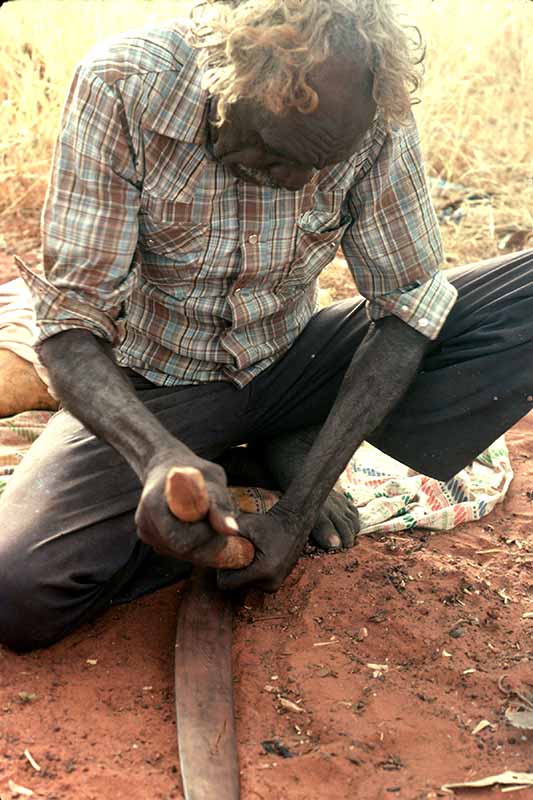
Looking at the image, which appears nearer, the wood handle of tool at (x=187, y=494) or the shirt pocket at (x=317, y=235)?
the wood handle of tool at (x=187, y=494)

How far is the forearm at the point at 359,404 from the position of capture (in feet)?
7.72

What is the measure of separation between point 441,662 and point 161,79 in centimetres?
144

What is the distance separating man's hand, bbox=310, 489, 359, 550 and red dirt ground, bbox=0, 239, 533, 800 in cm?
4

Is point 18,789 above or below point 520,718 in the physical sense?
above

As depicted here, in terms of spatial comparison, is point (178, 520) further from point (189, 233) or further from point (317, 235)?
point (317, 235)

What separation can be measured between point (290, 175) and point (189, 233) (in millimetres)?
331

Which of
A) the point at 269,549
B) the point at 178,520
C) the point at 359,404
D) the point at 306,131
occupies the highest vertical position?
the point at 306,131

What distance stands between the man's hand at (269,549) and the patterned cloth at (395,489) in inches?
20.0

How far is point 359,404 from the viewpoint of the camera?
2.45m

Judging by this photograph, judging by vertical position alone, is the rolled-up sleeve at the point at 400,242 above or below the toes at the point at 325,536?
above

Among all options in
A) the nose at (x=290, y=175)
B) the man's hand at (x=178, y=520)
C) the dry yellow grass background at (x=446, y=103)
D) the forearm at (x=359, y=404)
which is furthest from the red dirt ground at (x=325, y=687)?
the dry yellow grass background at (x=446, y=103)

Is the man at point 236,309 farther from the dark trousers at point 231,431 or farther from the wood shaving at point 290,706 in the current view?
the wood shaving at point 290,706

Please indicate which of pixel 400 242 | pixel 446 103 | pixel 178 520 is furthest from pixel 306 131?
pixel 446 103

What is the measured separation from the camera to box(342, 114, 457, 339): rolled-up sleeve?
7.91ft
